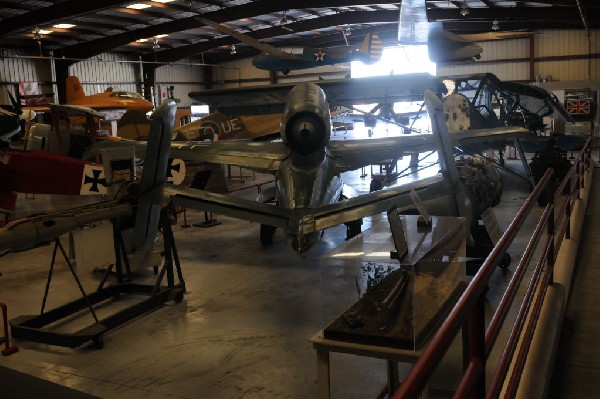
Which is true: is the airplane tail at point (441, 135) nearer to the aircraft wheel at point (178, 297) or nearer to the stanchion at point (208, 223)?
the aircraft wheel at point (178, 297)

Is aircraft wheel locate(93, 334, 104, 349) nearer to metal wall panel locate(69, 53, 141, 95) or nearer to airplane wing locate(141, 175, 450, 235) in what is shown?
airplane wing locate(141, 175, 450, 235)

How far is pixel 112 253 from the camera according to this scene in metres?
6.10

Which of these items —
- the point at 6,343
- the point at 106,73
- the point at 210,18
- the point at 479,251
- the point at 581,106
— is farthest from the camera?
the point at 106,73

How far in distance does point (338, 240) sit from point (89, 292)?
14.0ft

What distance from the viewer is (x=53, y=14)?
17.5m

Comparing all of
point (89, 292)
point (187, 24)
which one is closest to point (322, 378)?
point (89, 292)

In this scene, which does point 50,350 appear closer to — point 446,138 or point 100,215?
point 100,215

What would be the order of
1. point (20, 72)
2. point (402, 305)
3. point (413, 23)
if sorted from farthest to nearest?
point (20, 72)
point (413, 23)
point (402, 305)

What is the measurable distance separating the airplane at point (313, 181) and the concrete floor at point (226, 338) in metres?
0.77

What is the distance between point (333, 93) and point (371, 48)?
29.3 ft

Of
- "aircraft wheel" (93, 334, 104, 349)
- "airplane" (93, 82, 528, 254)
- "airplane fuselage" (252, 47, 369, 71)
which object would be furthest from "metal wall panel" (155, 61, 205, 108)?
"aircraft wheel" (93, 334, 104, 349)

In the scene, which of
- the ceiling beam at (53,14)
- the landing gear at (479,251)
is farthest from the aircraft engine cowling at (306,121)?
the ceiling beam at (53,14)

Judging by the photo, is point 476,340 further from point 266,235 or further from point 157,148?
point 266,235

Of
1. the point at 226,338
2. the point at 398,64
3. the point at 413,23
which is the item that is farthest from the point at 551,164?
the point at 398,64
